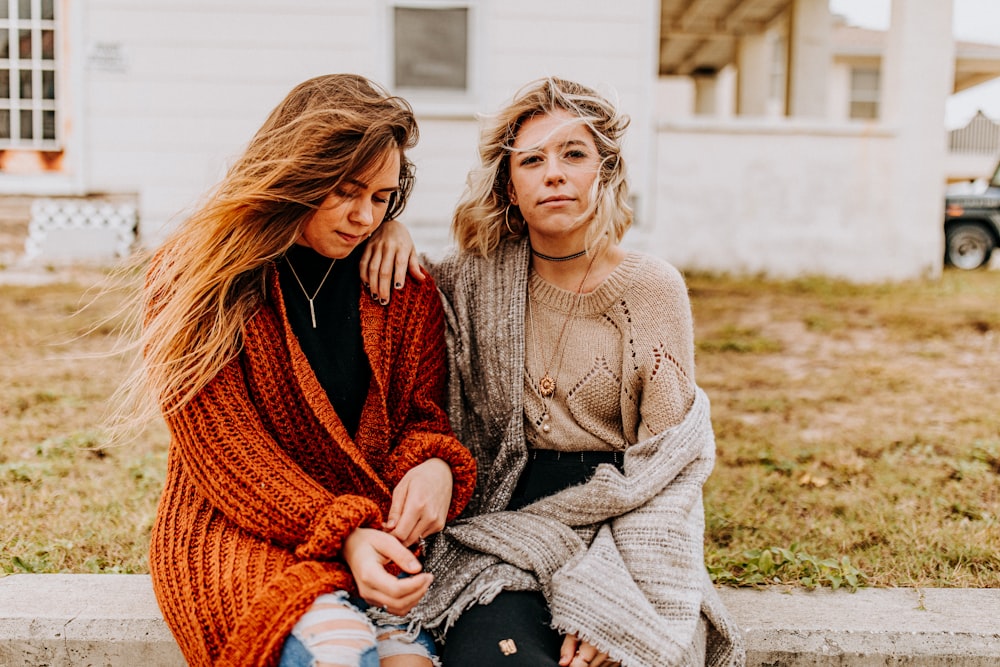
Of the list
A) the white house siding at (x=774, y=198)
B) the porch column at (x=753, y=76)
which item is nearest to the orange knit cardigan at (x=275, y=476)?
the white house siding at (x=774, y=198)

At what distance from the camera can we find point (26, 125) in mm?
8500

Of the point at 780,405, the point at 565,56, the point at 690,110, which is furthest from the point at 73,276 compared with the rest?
the point at 690,110

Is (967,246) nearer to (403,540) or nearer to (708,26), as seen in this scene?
(708,26)

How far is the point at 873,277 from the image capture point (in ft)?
30.7

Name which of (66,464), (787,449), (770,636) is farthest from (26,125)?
(770,636)

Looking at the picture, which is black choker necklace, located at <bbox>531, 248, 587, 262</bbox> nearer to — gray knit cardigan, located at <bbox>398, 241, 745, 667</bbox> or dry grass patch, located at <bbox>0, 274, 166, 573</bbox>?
gray knit cardigan, located at <bbox>398, 241, 745, 667</bbox>

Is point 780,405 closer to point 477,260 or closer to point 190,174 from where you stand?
point 477,260

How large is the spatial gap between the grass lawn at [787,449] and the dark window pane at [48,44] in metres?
2.72

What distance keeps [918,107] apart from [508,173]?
8352 millimetres

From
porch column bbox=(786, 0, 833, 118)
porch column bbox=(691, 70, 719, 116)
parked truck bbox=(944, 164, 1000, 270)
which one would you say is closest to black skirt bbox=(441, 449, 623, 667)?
porch column bbox=(786, 0, 833, 118)

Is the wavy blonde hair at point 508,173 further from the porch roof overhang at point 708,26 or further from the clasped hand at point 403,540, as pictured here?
the porch roof overhang at point 708,26

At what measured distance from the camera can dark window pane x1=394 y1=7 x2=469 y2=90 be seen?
793cm

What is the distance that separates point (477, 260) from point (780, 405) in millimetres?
2777

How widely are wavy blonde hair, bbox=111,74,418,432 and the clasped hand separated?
0.48 metres
